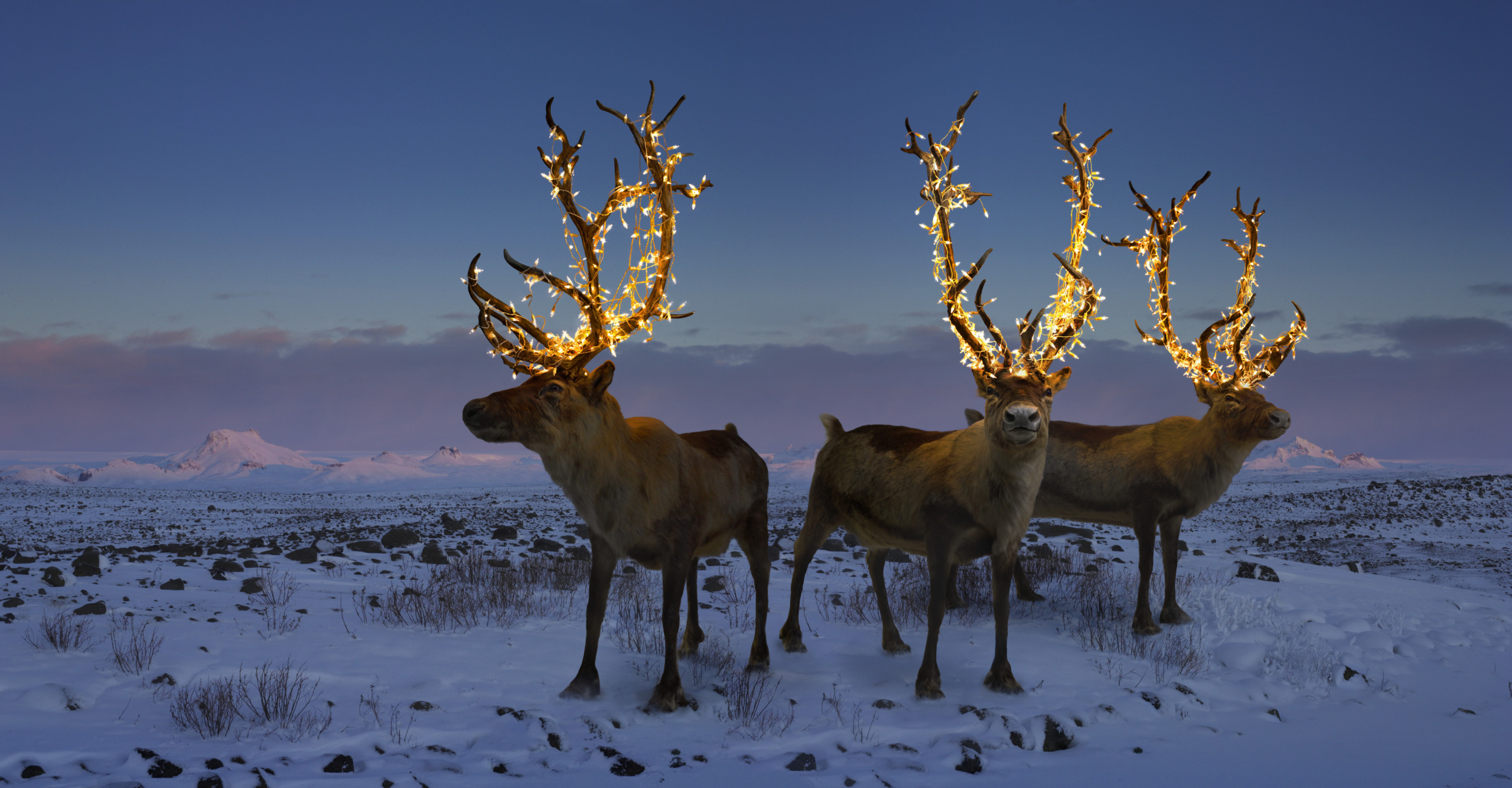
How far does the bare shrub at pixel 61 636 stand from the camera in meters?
7.35

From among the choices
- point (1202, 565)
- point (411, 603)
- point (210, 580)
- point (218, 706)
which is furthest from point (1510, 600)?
point (210, 580)

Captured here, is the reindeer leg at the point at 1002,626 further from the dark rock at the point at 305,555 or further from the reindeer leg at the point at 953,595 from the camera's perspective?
the dark rock at the point at 305,555

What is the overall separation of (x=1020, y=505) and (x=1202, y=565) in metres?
8.46

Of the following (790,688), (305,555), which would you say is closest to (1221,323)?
(790,688)

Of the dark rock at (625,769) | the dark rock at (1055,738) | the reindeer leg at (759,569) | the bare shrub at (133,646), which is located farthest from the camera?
the reindeer leg at (759,569)

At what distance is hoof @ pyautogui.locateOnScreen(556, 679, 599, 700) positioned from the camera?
6.60 meters

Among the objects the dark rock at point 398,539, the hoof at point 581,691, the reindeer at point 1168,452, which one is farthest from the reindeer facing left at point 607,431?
the dark rock at point 398,539

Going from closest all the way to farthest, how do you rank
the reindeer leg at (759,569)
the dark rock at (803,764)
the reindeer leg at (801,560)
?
the dark rock at (803,764)
the reindeer leg at (759,569)
the reindeer leg at (801,560)

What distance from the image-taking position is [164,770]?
5121mm

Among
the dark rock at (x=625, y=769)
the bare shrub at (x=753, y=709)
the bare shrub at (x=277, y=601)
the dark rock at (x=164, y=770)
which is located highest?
the bare shrub at (x=277, y=601)

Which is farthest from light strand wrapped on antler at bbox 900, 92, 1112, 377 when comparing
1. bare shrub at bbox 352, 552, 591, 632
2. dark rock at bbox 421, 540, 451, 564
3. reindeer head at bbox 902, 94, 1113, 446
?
dark rock at bbox 421, 540, 451, 564

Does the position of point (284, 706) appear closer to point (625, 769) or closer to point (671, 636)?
point (625, 769)

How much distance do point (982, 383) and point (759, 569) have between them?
2.55 meters

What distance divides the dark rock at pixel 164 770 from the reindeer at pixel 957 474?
190 inches
